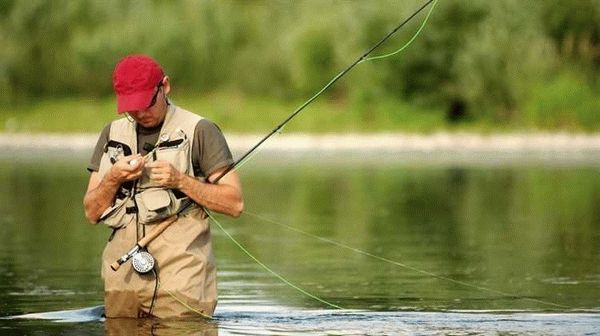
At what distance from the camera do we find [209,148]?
7945 millimetres

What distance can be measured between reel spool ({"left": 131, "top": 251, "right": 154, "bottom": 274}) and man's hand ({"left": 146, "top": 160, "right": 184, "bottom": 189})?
0.38 meters

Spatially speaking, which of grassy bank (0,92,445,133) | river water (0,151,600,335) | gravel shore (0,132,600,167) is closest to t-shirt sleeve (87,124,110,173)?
river water (0,151,600,335)

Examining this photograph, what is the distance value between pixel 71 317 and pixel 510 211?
10.4 meters

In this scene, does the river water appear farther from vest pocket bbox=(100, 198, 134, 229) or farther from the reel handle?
vest pocket bbox=(100, 198, 134, 229)

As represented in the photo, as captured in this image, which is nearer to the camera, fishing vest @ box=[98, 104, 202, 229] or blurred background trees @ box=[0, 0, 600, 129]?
fishing vest @ box=[98, 104, 202, 229]

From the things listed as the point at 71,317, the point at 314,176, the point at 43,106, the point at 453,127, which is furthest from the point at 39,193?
the point at 43,106

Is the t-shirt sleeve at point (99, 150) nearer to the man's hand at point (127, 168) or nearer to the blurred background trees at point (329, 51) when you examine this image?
the man's hand at point (127, 168)

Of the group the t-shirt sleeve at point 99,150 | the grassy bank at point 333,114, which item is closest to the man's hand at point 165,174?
the t-shirt sleeve at point 99,150

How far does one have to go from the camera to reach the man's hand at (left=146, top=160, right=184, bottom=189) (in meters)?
7.70

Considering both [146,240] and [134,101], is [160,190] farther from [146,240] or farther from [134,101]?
[134,101]

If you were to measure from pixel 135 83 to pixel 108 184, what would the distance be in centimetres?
48

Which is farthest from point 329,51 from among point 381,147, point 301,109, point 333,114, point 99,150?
point 99,150

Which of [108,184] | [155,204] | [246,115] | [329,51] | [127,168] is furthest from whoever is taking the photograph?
[329,51]

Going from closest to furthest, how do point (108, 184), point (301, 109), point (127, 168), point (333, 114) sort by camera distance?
point (127, 168), point (108, 184), point (301, 109), point (333, 114)
